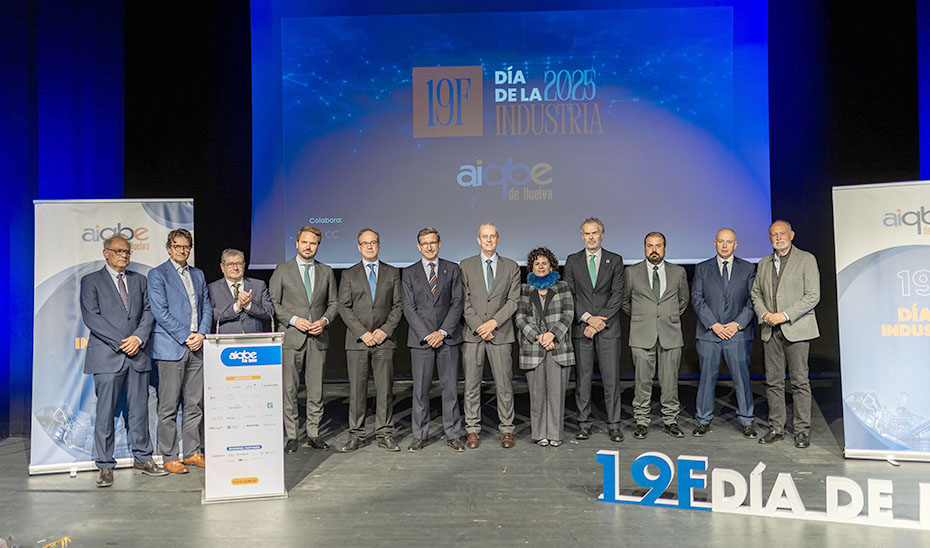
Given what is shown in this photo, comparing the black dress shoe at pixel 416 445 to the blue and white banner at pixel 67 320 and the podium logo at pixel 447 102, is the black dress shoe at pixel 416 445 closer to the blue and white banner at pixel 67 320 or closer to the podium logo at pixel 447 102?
the blue and white banner at pixel 67 320

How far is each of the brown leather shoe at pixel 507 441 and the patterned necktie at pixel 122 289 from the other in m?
2.63

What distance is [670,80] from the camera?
20.5ft

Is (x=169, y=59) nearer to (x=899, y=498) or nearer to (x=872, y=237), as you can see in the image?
(x=872, y=237)

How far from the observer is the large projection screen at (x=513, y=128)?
6.25 metres

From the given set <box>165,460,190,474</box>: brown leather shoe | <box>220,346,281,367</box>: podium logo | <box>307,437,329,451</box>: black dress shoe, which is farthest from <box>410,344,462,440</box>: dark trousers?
<box>165,460,190,474</box>: brown leather shoe

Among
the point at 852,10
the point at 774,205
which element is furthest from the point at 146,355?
the point at 852,10

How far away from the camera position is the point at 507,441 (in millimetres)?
4969

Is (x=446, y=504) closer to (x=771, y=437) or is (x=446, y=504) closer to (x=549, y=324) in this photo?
(x=549, y=324)

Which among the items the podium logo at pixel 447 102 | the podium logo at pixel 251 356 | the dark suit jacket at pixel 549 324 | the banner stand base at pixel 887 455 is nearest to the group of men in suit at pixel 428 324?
the dark suit jacket at pixel 549 324

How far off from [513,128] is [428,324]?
7.23ft

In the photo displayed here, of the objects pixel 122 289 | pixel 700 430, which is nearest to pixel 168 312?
pixel 122 289

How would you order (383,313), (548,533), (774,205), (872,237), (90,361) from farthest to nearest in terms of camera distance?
1. (774,205)
2. (383,313)
3. (872,237)
4. (90,361)
5. (548,533)

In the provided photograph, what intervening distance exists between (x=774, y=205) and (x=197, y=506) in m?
5.57

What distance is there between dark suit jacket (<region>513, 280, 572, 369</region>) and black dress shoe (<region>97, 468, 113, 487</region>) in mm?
2734
